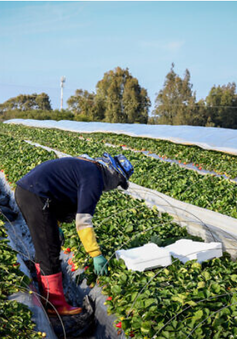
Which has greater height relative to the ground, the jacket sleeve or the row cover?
the jacket sleeve

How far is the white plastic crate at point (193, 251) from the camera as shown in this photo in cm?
404

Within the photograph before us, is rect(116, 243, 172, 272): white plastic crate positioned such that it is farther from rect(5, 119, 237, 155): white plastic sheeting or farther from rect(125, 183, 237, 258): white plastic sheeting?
rect(5, 119, 237, 155): white plastic sheeting

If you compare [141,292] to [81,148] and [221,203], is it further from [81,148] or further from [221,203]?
[81,148]

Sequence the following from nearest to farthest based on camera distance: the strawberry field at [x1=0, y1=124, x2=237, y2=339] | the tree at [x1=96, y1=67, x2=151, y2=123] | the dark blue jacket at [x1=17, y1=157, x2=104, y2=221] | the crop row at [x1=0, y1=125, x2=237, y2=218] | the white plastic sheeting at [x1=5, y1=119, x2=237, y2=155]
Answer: the strawberry field at [x1=0, y1=124, x2=237, y2=339] → the dark blue jacket at [x1=17, y1=157, x2=104, y2=221] → the crop row at [x1=0, y1=125, x2=237, y2=218] → the white plastic sheeting at [x1=5, y1=119, x2=237, y2=155] → the tree at [x1=96, y1=67, x2=151, y2=123]

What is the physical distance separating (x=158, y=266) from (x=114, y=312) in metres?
0.74

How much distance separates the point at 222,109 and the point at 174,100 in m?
5.47

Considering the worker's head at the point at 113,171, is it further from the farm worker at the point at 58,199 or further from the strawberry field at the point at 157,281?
the strawberry field at the point at 157,281

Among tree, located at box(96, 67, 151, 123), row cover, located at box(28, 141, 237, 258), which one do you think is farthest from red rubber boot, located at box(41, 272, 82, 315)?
tree, located at box(96, 67, 151, 123)

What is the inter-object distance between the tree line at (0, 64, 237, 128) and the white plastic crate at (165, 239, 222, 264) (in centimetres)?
3455

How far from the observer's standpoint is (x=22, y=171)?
8656 millimetres

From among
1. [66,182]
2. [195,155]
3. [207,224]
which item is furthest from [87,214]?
[195,155]

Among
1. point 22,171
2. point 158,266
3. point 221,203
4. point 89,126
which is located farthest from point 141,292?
point 89,126

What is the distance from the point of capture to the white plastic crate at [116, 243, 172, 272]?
12.4 ft

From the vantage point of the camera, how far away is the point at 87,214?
3217mm
